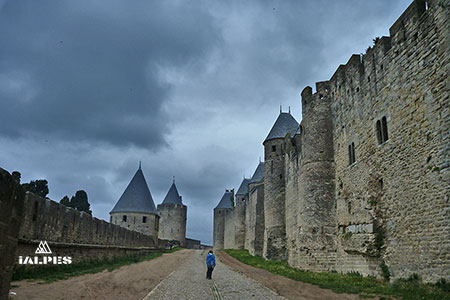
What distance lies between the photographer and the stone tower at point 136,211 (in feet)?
129

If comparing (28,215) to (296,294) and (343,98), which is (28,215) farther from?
(343,98)

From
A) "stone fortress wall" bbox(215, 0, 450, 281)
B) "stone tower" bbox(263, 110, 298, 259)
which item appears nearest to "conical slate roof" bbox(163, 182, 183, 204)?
"stone tower" bbox(263, 110, 298, 259)

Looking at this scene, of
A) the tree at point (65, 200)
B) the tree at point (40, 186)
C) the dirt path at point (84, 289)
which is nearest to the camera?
the dirt path at point (84, 289)

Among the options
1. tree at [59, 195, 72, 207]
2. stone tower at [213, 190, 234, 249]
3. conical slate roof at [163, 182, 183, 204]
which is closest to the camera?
tree at [59, 195, 72, 207]

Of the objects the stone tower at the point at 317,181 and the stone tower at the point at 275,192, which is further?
the stone tower at the point at 275,192

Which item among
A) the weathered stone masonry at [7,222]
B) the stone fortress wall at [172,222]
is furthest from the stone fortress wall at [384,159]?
the stone fortress wall at [172,222]

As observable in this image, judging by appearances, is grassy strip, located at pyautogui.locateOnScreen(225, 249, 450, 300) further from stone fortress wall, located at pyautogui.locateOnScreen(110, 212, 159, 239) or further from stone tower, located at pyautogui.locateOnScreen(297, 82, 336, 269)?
stone fortress wall, located at pyautogui.locateOnScreen(110, 212, 159, 239)

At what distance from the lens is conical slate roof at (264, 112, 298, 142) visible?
84.8ft

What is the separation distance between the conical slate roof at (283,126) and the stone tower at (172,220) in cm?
3469

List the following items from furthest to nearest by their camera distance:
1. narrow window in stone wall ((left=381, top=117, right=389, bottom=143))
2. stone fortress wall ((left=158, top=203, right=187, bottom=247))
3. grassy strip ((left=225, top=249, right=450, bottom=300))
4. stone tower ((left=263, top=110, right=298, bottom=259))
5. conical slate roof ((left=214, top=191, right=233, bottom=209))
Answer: stone fortress wall ((left=158, top=203, right=187, bottom=247)) → conical slate roof ((left=214, top=191, right=233, bottom=209)) → stone tower ((left=263, top=110, right=298, bottom=259)) → narrow window in stone wall ((left=381, top=117, right=389, bottom=143)) → grassy strip ((left=225, top=249, right=450, bottom=300))

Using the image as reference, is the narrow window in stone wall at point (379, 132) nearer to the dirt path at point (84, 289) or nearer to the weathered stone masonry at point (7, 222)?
the dirt path at point (84, 289)

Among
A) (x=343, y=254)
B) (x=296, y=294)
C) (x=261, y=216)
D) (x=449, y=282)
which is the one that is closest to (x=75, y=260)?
(x=296, y=294)

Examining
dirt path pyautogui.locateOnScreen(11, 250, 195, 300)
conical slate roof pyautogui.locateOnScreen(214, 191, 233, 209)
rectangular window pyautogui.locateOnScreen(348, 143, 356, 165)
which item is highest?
conical slate roof pyautogui.locateOnScreen(214, 191, 233, 209)

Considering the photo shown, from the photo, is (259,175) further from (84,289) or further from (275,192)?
(84,289)
